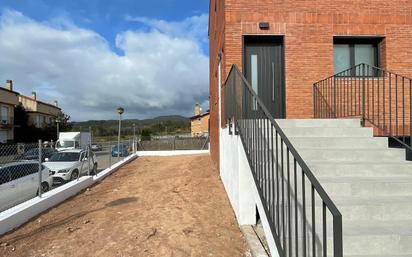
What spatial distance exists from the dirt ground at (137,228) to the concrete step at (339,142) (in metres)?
1.79

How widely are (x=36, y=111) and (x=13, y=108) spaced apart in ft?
33.7

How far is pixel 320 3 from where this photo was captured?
8836 millimetres

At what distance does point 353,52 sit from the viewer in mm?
9086

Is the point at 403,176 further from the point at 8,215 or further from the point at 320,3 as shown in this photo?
the point at 8,215

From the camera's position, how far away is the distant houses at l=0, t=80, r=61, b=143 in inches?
1809

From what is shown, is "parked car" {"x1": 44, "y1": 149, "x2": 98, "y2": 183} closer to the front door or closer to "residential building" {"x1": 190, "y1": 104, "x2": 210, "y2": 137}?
the front door

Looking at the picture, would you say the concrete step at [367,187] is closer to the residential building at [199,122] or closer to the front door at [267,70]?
the front door at [267,70]

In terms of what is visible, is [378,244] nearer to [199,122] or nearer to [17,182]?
[17,182]

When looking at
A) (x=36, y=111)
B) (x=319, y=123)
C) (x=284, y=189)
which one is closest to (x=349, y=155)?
(x=319, y=123)

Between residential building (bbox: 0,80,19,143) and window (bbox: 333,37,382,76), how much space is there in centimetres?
4523

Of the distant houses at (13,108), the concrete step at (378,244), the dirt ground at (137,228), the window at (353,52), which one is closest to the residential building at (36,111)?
the distant houses at (13,108)

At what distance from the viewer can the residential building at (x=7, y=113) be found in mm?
45425

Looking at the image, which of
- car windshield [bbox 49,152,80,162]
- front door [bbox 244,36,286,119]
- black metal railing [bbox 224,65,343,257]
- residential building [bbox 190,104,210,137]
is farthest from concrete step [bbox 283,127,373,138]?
A: residential building [bbox 190,104,210,137]

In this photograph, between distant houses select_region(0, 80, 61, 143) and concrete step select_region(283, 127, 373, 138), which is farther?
distant houses select_region(0, 80, 61, 143)
